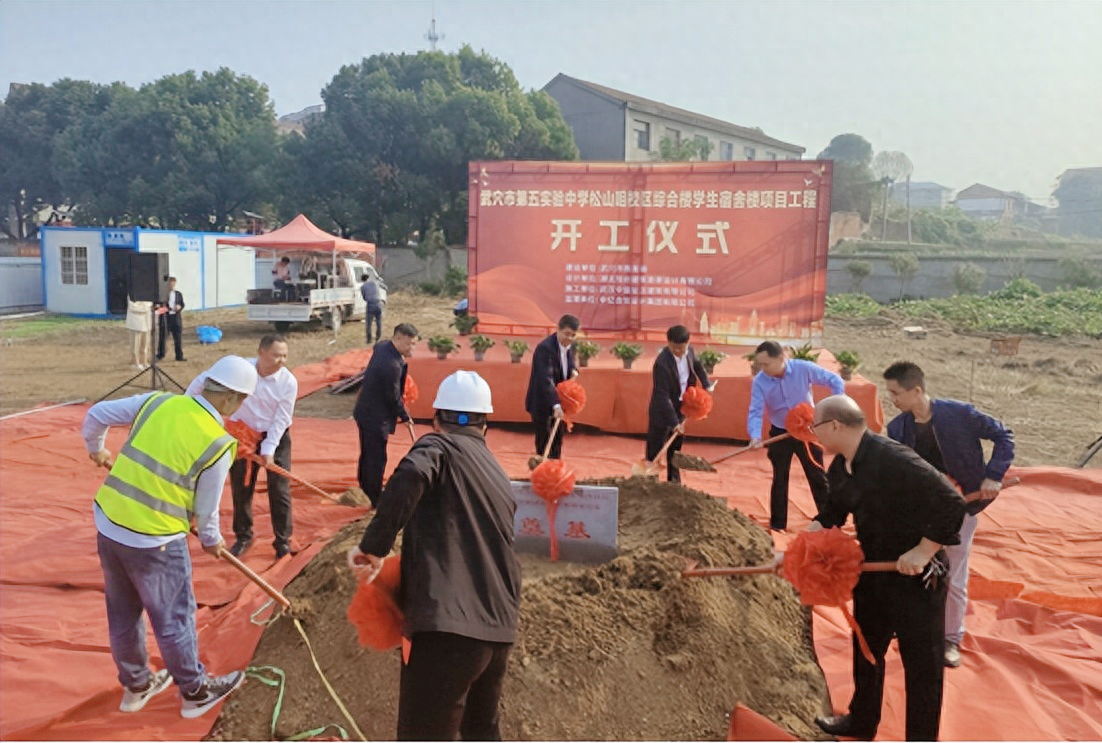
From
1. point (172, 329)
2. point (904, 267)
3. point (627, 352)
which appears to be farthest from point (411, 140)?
point (627, 352)

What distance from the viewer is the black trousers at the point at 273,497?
5.18 metres

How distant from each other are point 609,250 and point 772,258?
222 cm

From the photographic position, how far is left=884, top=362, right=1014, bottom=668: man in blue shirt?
3.76m

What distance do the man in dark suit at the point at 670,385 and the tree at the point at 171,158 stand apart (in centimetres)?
2569

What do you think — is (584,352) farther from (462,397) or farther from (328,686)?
(462,397)

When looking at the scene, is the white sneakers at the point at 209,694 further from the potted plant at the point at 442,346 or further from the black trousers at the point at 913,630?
the potted plant at the point at 442,346

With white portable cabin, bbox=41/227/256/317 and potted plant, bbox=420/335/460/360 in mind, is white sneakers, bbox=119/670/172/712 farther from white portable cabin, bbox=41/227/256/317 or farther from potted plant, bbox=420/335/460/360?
white portable cabin, bbox=41/227/256/317

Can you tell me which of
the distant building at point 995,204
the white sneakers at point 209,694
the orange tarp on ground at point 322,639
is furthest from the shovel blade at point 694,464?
the distant building at point 995,204

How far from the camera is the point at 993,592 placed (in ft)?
15.8

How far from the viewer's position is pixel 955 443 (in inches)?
151

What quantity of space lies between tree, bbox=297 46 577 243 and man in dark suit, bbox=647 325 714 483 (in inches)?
833

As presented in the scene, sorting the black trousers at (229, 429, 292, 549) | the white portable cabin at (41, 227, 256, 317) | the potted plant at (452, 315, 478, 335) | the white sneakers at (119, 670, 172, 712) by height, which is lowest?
the white sneakers at (119, 670, 172, 712)

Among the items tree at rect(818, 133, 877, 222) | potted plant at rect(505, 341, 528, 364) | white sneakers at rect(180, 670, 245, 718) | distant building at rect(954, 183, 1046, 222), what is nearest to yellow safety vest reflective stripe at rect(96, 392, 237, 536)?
white sneakers at rect(180, 670, 245, 718)

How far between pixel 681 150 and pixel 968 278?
12305mm
